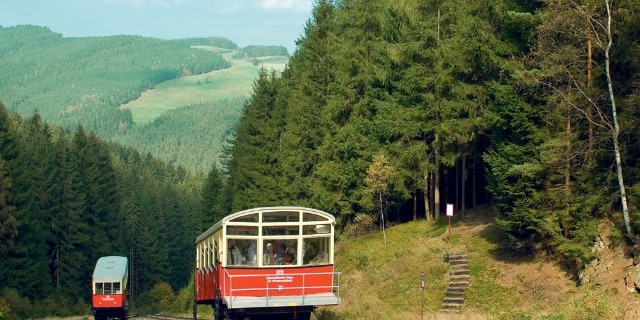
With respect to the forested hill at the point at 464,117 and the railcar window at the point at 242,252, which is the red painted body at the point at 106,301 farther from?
the railcar window at the point at 242,252

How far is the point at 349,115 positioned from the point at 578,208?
2179 cm

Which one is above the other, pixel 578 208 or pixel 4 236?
pixel 578 208

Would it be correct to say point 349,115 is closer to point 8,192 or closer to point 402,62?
point 402,62

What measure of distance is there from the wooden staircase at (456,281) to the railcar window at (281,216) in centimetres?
648

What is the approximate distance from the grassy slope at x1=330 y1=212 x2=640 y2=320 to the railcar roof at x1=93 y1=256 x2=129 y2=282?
1208 cm

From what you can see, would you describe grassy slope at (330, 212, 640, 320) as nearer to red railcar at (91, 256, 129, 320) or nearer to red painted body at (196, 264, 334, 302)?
red painted body at (196, 264, 334, 302)

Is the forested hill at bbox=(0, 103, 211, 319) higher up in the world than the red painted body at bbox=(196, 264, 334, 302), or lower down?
lower down

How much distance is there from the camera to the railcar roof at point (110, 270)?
43.2m

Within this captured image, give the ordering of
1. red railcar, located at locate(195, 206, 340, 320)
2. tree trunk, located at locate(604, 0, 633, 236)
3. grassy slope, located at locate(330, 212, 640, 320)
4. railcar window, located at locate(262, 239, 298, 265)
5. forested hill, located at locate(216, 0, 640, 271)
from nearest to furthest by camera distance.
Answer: grassy slope, located at locate(330, 212, 640, 320), red railcar, located at locate(195, 206, 340, 320), railcar window, located at locate(262, 239, 298, 265), tree trunk, located at locate(604, 0, 633, 236), forested hill, located at locate(216, 0, 640, 271)

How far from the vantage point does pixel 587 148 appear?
85.6 ft

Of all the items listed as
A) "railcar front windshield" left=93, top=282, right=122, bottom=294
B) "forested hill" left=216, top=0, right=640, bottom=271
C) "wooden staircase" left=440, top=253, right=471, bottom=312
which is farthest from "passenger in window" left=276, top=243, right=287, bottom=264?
"railcar front windshield" left=93, top=282, right=122, bottom=294

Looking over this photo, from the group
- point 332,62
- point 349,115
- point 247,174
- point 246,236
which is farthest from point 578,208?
point 247,174

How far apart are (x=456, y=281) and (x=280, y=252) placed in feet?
28.3

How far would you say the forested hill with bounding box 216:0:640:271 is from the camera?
25453mm
